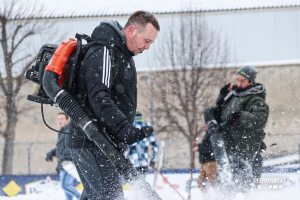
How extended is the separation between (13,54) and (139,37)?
1347cm

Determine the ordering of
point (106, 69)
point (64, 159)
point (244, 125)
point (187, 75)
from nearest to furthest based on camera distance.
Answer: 1. point (106, 69)
2. point (244, 125)
3. point (64, 159)
4. point (187, 75)

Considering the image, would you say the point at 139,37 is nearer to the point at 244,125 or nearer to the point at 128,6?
the point at 244,125

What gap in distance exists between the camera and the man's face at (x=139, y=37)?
3619mm

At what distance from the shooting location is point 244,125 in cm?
611

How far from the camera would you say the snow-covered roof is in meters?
20.8

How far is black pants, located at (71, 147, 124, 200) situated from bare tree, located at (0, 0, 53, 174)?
12.5 metres

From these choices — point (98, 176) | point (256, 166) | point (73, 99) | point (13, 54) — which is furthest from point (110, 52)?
point (13, 54)

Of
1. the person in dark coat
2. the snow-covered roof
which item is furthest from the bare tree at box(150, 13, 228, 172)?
the person in dark coat

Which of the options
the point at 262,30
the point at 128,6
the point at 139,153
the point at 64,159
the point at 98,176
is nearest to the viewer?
the point at 98,176

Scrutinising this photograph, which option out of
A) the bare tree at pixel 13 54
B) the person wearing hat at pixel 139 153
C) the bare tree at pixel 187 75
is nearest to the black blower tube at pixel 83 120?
the person wearing hat at pixel 139 153

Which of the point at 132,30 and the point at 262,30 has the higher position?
the point at 132,30

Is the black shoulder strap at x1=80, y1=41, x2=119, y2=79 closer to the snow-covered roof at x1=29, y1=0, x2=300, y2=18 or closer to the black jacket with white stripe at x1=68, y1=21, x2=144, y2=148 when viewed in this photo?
the black jacket with white stripe at x1=68, y1=21, x2=144, y2=148

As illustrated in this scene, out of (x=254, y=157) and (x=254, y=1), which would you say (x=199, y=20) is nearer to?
(x=254, y=1)

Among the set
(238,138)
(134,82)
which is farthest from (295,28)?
(134,82)
